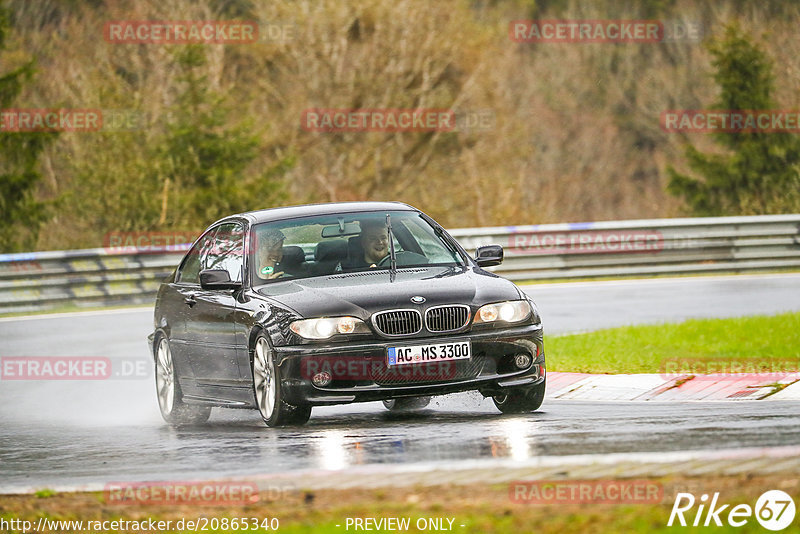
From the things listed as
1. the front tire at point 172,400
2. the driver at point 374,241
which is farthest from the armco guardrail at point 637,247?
the driver at point 374,241

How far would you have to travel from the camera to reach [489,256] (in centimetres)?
1117

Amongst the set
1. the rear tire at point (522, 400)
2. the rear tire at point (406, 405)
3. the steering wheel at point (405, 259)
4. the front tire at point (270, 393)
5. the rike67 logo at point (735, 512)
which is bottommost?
the rear tire at point (406, 405)

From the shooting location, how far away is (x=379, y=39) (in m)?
37.3

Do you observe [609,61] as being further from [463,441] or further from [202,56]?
[463,441]

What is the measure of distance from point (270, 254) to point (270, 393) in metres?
1.29

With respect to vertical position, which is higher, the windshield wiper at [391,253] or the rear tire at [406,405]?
the windshield wiper at [391,253]

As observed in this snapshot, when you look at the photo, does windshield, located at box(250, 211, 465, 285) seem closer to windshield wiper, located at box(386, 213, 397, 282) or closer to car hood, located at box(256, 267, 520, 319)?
windshield wiper, located at box(386, 213, 397, 282)

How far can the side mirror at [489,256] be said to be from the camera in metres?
11.1

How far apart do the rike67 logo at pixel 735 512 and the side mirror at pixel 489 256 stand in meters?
5.17

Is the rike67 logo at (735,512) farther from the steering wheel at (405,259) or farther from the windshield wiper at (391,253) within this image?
the steering wheel at (405,259)

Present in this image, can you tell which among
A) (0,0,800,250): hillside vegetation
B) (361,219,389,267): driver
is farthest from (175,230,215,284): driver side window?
(0,0,800,250): hillside vegetation

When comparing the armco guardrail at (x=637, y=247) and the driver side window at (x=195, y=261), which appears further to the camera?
the armco guardrail at (x=637, y=247)

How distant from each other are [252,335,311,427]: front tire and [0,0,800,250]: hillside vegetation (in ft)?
70.1

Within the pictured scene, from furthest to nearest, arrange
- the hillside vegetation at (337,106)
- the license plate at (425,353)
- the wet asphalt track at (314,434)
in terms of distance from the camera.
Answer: the hillside vegetation at (337,106), the license plate at (425,353), the wet asphalt track at (314,434)
